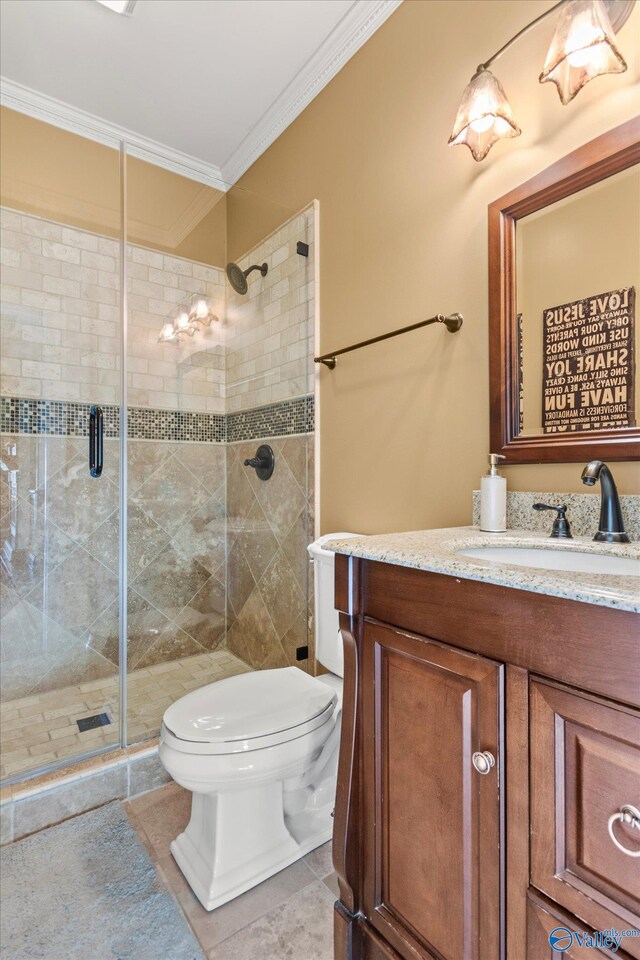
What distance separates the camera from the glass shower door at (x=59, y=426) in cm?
204

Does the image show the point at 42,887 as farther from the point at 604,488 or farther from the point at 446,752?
the point at 604,488

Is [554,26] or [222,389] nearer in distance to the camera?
[554,26]

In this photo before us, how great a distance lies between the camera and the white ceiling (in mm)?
1713

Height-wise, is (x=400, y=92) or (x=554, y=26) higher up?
(x=400, y=92)

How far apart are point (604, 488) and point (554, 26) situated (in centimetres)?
113

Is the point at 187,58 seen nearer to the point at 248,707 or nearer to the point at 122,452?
the point at 122,452

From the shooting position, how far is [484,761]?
2.42 feet

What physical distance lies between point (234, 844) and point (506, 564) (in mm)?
1119

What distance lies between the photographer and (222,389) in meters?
2.58

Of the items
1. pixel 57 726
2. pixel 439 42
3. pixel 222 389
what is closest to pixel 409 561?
pixel 439 42

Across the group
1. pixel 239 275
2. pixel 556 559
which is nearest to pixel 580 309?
pixel 556 559

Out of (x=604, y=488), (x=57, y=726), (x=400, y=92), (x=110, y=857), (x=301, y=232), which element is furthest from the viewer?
(x=301, y=232)

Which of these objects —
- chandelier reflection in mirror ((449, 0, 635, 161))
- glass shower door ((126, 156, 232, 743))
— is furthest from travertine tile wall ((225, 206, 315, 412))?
chandelier reflection in mirror ((449, 0, 635, 161))

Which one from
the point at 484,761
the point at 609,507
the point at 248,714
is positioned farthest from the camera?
the point at 248,714
